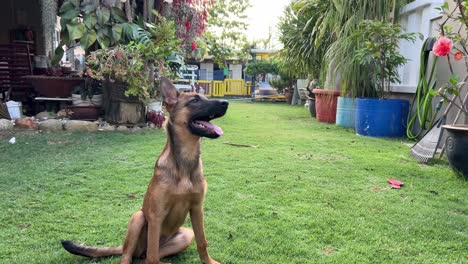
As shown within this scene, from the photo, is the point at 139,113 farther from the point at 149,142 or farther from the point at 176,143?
the point at 176,143

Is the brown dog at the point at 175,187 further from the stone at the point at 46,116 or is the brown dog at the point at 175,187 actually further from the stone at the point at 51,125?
the stone at the point at 46,116

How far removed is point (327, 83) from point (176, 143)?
23.0 ft

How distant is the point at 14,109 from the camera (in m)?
7.69

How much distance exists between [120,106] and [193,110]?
5398 millimetres

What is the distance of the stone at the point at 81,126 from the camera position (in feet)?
23.2

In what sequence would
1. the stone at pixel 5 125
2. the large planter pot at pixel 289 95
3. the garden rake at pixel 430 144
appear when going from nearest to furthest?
1. the garden rake at pixel 430 144
2. the stone at pixel 5 125
3. the large planter pot at pixel 289 95

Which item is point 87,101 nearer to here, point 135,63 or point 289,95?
point 135,63

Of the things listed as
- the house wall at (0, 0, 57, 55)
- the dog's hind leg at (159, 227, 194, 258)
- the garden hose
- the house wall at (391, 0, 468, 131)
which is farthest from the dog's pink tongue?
the house wall at (0, 0, 57, 55)

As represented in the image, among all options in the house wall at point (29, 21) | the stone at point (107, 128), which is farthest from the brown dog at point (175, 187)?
the house wall at point (29, 21)

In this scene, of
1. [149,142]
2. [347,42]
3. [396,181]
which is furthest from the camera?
[347,42]

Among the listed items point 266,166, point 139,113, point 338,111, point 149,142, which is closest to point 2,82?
point 139,113

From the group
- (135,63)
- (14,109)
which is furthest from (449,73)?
(14,109)

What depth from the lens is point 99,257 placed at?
2305 mm

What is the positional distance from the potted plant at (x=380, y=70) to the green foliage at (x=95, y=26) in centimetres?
395
